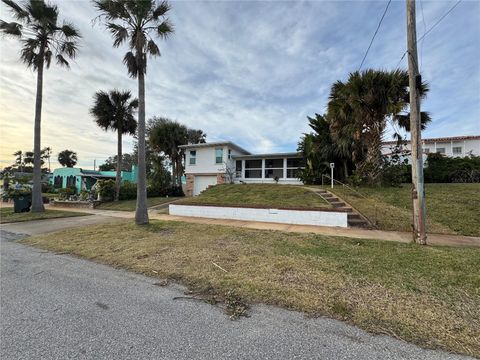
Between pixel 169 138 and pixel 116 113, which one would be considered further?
pixel 169 138

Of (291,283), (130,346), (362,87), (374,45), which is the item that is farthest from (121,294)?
(362,87)

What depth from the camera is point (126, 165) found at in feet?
155

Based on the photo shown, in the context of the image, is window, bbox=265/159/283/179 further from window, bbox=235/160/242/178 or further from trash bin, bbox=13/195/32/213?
trash bin, bbox=13/195/32/213

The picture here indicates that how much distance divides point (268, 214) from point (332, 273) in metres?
5.89

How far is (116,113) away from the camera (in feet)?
59.2

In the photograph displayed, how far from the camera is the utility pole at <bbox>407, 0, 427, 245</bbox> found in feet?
19.2

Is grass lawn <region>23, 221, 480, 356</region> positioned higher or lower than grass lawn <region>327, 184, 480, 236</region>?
lower

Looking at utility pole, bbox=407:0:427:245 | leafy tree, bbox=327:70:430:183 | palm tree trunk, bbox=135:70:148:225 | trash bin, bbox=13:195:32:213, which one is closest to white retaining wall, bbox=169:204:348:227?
utility pole, bbox=407:0:427:245

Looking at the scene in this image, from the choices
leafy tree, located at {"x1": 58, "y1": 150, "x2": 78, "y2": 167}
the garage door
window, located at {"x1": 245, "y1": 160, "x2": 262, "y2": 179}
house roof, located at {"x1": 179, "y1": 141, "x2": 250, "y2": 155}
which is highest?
leafy tree, located at {"x1": 58, "y1": 150, "x2": 78, "y2": 167}

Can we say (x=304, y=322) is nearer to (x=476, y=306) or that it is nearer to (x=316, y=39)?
(x=476, y=306)

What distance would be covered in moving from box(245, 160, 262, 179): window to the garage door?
2.96 meters

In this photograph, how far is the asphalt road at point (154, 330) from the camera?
2.21 meters

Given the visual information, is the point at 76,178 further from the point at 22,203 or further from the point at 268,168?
the point at 268,168

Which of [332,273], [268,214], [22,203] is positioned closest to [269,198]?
[268,214]
